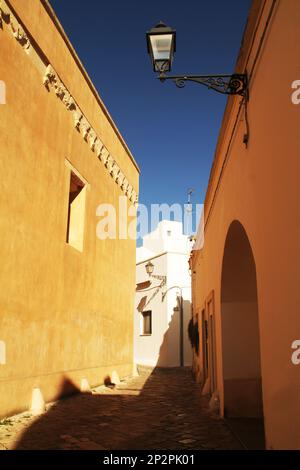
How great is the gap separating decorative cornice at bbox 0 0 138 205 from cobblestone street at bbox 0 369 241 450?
5.82m

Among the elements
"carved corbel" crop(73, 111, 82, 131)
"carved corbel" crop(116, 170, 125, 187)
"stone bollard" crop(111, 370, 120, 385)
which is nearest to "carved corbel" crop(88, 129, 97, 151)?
"carved corbel" crop(73, 111, 82, 131)

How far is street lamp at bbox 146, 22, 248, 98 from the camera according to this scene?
168 inches

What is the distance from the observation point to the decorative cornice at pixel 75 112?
6904mm

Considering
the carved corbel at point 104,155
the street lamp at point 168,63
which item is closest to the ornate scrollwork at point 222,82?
the street lamp at point 168,63

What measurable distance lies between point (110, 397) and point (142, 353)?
11.6m

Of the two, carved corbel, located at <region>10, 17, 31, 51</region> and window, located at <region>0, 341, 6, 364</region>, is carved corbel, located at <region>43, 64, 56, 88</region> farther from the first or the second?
window, located at <region>0, 341, 6, 364</region>

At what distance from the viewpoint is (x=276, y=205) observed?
3178 mm

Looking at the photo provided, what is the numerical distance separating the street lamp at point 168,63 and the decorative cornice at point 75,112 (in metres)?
3.42

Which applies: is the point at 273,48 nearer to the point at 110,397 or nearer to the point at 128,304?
the point at 110,397

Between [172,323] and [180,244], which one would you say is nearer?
[172,323]

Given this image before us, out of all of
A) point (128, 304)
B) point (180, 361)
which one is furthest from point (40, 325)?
point (180, 361)

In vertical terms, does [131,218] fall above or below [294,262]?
above

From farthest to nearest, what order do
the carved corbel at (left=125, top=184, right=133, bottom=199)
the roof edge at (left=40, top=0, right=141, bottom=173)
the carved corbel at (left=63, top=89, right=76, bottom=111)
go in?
the carved corbel at (left=125, top=184, right=133, bottom=199)
the carved corbel at (left=63, top=89, right=76, bottom=111)
the roof edge at (left=40, top=0, right=141, bottom=173)

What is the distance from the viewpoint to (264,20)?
3.40 metres
